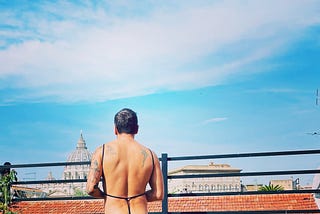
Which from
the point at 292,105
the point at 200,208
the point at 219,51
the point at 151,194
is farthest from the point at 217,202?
the point at 151,194

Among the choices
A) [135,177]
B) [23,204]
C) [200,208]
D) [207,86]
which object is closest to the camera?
[135,177]

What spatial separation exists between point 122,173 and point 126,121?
44 centimetres

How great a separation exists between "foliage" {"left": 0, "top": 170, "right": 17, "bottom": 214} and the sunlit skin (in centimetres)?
321

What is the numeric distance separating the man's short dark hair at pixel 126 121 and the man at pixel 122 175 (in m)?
0.09

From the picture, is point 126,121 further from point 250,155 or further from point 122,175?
point 250,155

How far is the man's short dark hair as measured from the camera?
4059 mm

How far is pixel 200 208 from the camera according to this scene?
29.1 meters

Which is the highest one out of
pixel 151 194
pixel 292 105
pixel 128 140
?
pixel 292 105

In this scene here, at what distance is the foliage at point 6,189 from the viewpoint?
22.3ft

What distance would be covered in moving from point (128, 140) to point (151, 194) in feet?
1.62

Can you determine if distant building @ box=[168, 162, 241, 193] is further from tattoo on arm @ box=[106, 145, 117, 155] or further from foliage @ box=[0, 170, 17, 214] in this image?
tattoo on arm @ box=[106, 145, 117, 155]

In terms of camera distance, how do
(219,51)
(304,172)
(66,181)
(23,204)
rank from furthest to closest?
(219,51) → (23,204) → (66,181) → (304,172)

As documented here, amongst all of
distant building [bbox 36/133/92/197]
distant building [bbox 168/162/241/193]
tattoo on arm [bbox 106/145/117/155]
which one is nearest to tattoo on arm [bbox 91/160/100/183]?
tattoo on arm [bbox 106/145/117/155]

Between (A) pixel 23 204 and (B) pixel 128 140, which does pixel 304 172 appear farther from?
(A) pixel 23 204
